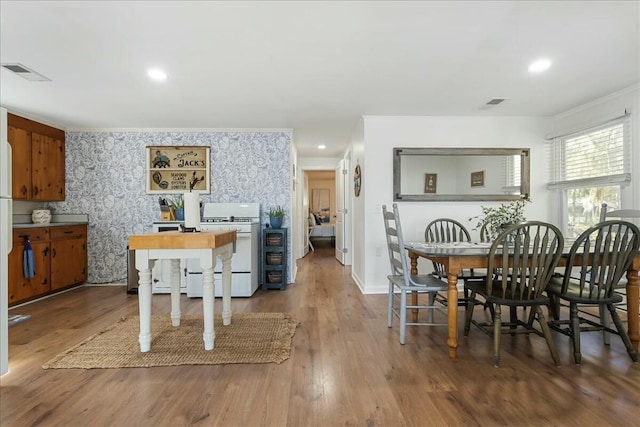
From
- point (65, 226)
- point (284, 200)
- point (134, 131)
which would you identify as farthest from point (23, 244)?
point (284, 200)

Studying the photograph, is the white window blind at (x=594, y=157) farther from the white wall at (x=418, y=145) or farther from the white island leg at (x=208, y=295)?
the white island leg at (x=208, y=295)

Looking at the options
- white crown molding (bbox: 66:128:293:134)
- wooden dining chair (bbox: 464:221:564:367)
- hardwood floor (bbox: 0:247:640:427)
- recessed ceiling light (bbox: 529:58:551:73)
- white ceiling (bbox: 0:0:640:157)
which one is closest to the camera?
hardwood floor (bbox: 0:247:640:427)

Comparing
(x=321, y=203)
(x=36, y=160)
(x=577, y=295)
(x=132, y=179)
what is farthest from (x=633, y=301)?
(x=321, y=203)

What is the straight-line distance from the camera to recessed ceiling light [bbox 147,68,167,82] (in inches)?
110

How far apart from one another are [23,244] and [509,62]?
5189mm

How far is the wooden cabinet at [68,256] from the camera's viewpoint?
4.12 m

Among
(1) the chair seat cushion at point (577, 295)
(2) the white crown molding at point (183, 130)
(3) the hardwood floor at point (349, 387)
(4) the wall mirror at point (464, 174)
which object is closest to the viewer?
(3) the hardwood floor at point (349, 387)

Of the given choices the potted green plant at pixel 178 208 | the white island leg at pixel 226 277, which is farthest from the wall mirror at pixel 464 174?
the potted green plant at pixel 178 208

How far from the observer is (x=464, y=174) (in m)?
4.25

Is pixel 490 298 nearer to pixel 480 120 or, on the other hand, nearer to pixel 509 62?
pixel 509 62

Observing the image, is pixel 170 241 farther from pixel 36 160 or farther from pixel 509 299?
pixel 36 160

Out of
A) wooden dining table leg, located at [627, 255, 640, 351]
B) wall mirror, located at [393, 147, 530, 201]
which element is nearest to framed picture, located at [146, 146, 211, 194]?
wall mirror, located at [393, 147, 530, 201]

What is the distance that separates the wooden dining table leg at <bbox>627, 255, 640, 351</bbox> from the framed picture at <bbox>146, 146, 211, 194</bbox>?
4.61 m

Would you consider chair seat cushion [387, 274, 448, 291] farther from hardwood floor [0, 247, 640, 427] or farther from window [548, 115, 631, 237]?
window [548, 115, 631, 237]
